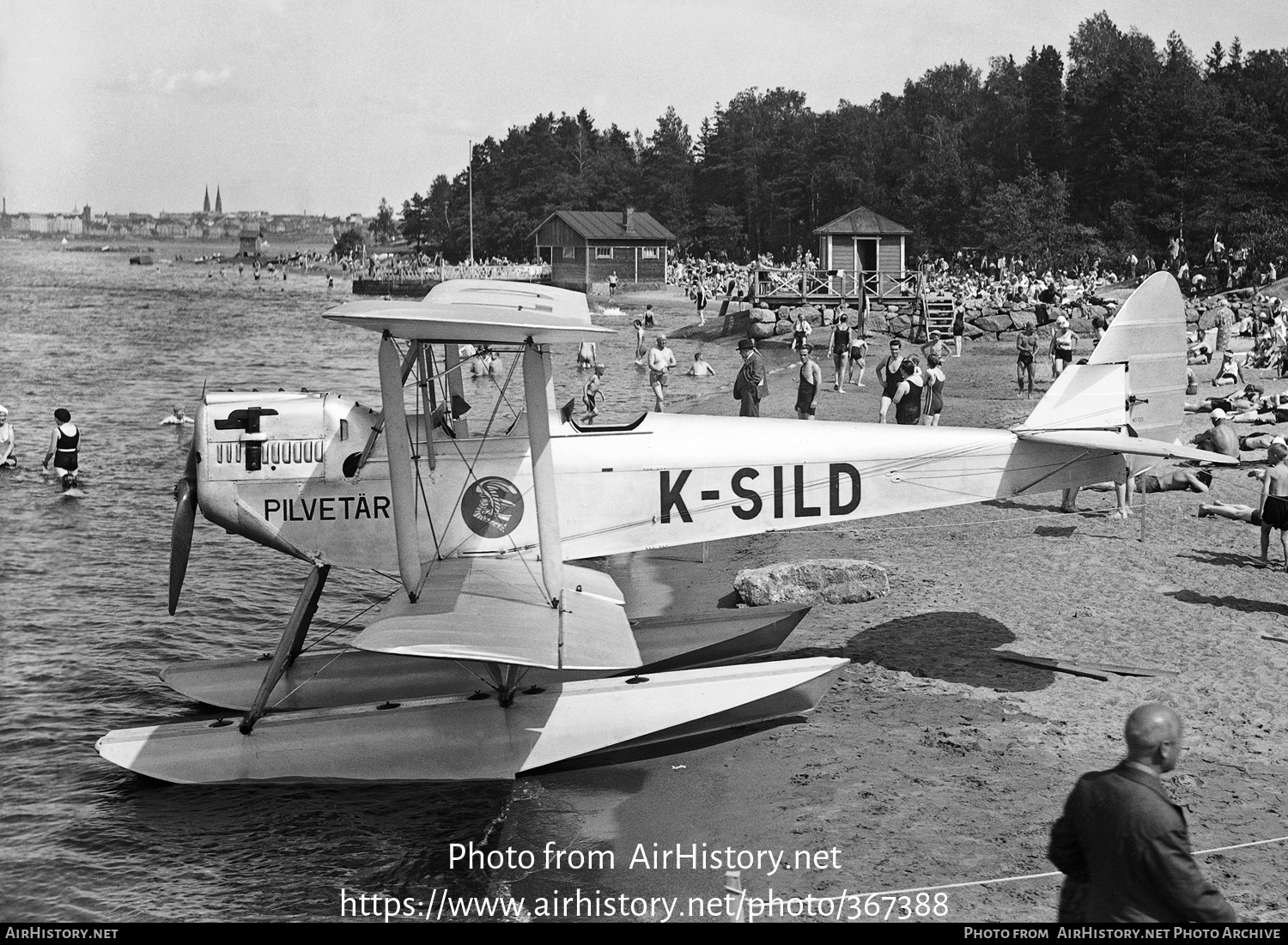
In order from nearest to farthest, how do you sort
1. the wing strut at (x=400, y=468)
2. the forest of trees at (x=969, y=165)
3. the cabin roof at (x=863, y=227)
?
the wing strut at (x=400, y=468) → the cabin roof at (x=863, y=227) → the forest of trees at (x=969, y=165)

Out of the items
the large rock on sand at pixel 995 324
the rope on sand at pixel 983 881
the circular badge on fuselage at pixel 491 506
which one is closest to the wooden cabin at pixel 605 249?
the large rock on sand at pixel 995 324

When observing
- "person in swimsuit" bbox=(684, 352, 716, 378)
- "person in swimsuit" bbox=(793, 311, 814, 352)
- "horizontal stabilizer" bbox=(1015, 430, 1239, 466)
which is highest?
"person in swimsuit" bbox=(793, 311, 814, 352)

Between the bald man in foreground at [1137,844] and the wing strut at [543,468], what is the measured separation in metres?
5.18

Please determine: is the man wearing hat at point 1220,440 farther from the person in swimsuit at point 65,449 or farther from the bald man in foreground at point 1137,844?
the person in swimsuit at point 65,449

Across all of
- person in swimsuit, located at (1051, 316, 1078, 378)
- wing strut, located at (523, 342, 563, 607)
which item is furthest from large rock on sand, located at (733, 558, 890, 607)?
person in swimsuit, located at (1051, 316, 1078, 378)

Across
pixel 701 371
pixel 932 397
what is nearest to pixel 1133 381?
pixel 932 397

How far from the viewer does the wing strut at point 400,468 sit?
8.98 m

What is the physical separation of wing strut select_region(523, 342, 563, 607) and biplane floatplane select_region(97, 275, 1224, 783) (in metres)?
0.02

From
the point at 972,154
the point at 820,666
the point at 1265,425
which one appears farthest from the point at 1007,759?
the point at 972,154

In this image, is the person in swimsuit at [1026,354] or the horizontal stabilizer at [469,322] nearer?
the horizontal stabilizer at [469,322]

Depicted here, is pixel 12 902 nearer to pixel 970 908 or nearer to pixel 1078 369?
pixel 970 908

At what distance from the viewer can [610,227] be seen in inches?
3145

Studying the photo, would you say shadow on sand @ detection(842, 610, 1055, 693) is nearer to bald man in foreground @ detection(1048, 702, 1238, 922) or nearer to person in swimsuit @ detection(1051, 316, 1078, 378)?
bald man in foreground @ detection(1048, 702, 1238, 922)

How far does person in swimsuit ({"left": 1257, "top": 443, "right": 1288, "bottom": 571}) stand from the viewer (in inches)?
473
